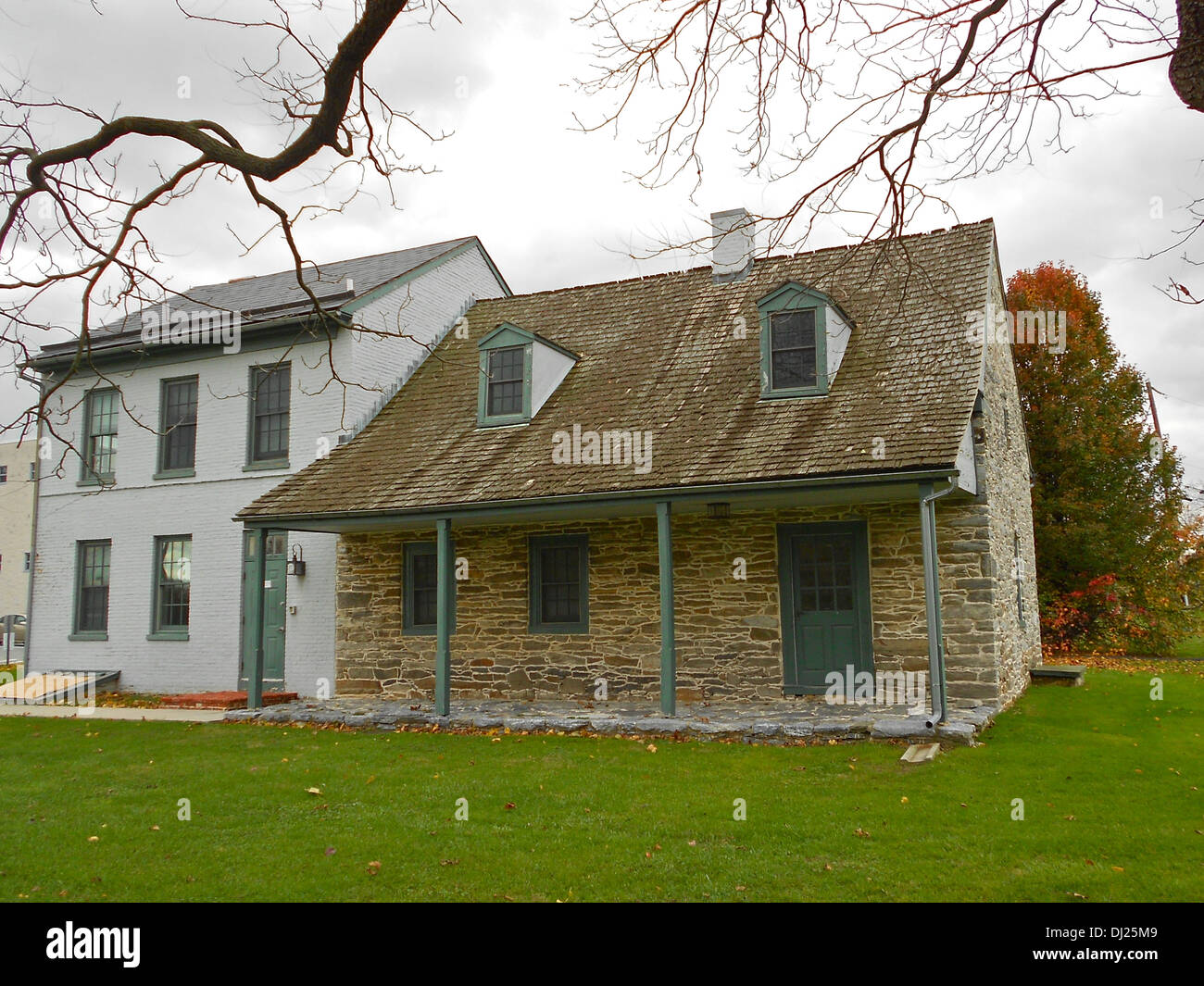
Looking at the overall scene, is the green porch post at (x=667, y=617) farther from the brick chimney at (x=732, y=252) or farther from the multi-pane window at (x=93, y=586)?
the multi-pane window at (x=93, y=586)

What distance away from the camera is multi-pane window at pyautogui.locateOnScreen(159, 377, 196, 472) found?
16391 millimetres

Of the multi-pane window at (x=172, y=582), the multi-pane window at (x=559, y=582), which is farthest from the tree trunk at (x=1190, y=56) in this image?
the multi-pane window at (x=172, y=582)

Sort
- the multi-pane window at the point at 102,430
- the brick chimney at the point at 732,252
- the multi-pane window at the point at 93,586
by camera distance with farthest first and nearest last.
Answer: the multi-pane window at the point at 102,430 → the multi-pane window at the point at 93,586 → the brick chimney at the point at 732,252

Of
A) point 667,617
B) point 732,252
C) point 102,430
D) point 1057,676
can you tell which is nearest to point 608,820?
point 667,617

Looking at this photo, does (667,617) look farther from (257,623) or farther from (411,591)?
(257,623)

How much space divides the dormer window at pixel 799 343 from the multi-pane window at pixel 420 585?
583cm

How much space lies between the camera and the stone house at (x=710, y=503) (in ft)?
36.5

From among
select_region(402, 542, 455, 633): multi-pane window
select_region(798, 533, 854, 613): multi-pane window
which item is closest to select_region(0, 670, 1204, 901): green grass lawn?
select_region(798, 533, 854, 613): multi-pane window

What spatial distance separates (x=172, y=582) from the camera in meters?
16.2

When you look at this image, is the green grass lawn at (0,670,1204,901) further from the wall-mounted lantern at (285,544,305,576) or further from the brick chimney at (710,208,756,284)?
the brick chimney at (710,208,756,284)

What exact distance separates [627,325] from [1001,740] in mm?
8793

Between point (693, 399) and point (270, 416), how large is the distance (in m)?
7.52

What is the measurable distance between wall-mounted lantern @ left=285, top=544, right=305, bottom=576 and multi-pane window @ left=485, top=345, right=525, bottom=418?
388cm

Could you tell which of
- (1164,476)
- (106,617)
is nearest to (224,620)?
(106,617)
